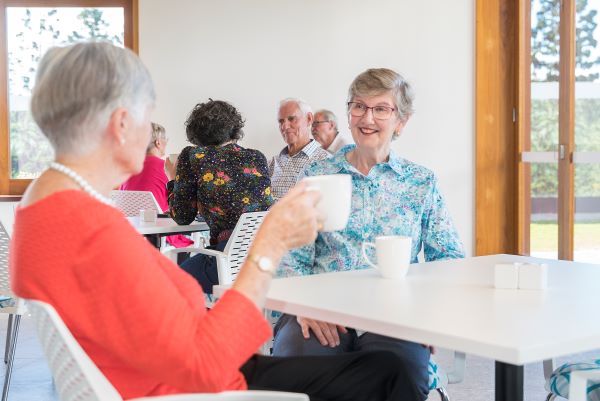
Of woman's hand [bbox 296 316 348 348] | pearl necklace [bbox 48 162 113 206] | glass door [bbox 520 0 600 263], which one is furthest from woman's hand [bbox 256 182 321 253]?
glass door [bbox 520 0 600 263]

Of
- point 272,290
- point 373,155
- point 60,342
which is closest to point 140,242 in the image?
point 60,342

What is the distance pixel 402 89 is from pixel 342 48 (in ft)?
13.3

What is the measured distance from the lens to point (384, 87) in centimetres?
256

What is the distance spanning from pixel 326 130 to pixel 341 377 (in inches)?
181

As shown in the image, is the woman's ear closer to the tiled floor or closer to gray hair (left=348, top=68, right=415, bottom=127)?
gray hair (left=348, top=68, right=415, bottom=127)

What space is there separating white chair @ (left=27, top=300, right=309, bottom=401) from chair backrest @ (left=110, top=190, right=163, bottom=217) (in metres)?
3.48

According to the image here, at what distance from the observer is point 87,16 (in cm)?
688


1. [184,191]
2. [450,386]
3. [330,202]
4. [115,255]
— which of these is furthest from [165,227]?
[115,255]

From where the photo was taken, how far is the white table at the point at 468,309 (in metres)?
1.37

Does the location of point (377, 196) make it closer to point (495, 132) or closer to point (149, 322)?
point (149, 322)

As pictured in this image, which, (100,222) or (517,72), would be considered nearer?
(100,222)

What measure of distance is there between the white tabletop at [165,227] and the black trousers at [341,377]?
7.11 ft

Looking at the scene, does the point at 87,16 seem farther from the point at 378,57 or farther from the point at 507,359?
the point at 507,359

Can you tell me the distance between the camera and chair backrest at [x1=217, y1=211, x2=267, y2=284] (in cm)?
382
